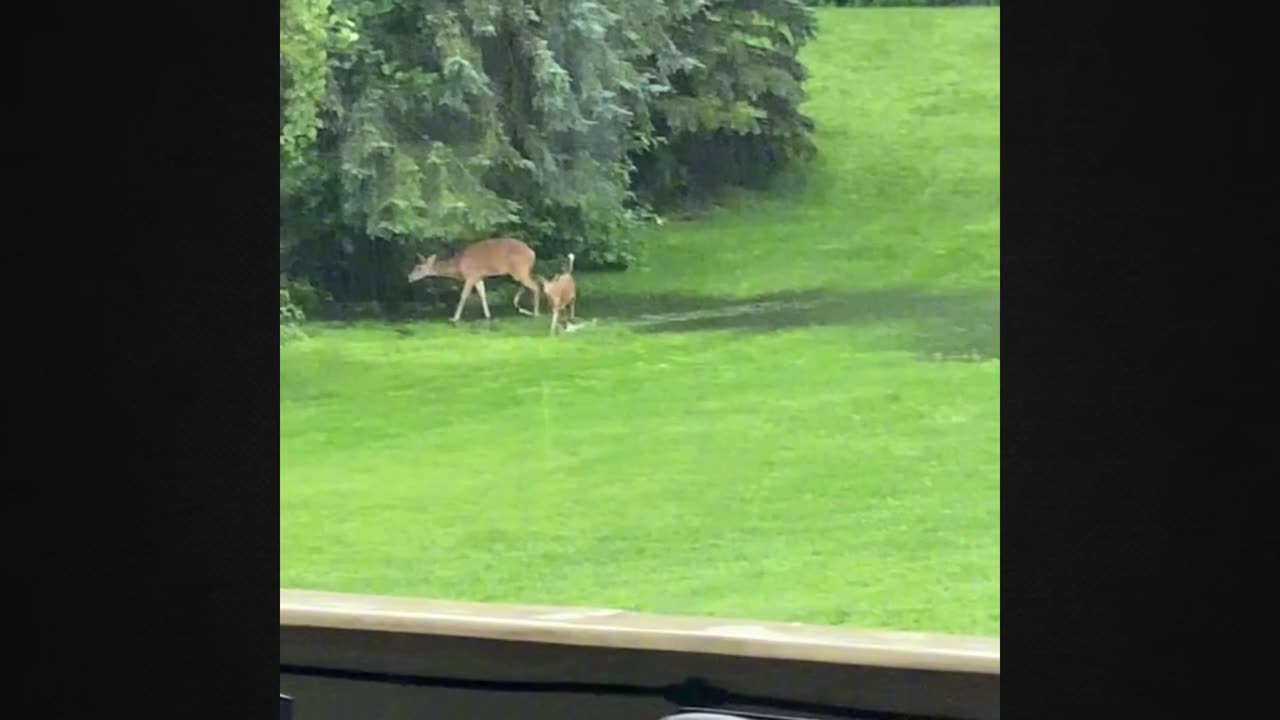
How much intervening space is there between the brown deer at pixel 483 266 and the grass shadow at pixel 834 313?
0.09 metres

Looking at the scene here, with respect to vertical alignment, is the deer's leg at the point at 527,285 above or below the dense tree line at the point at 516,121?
below

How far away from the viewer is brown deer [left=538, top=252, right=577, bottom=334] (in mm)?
1567

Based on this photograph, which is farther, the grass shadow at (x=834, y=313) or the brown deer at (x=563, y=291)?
the brown deer at (x=563, y=291)

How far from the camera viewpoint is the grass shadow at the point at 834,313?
1.45 m

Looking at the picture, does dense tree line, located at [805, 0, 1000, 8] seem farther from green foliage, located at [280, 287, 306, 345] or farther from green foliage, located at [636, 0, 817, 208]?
green foliage, located at [280, 287, 306, 345]

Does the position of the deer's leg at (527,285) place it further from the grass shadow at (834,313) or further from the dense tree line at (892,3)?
the dense tree line at (892,3)

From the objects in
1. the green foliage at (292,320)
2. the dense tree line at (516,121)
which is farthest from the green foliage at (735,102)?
the green foliage at (292,320)

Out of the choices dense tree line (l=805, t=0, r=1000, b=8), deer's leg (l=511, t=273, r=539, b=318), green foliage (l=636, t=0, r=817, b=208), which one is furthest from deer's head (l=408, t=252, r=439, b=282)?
dense tree line (l=805, t=0, r=1000, b=8)

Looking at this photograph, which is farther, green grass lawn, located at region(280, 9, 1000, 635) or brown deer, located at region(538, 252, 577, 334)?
brown deer, located at region(538, 252, 577, 334)

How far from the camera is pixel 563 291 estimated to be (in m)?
1.57
